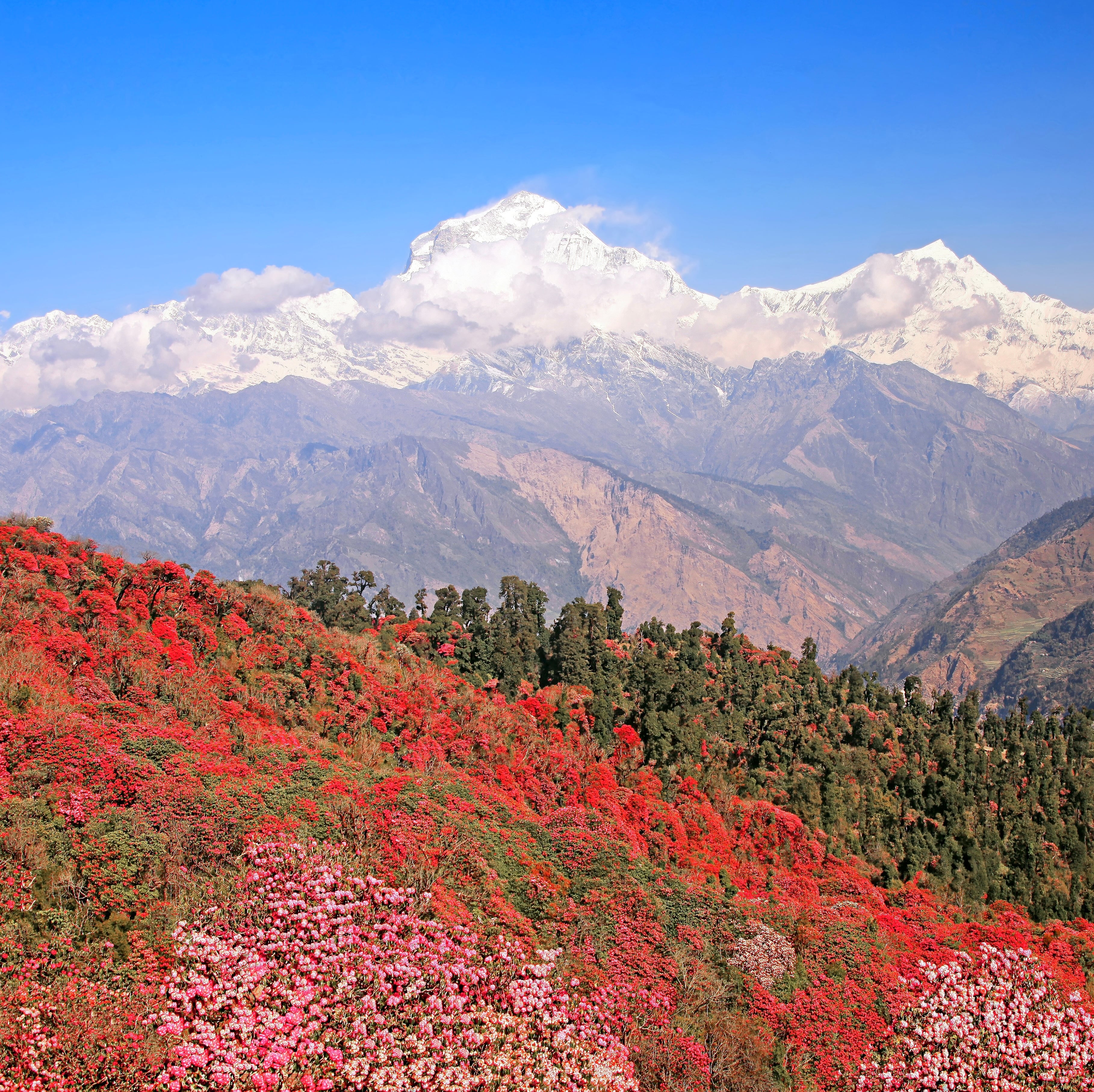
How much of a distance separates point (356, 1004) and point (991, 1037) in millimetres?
26472

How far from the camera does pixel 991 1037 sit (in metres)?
36.0

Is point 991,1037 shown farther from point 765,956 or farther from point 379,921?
point 379,921

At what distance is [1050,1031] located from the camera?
1405 inches

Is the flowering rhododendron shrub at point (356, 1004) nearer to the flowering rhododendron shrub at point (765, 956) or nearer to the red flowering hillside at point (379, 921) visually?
the red flowering hillside at point (379, 921)

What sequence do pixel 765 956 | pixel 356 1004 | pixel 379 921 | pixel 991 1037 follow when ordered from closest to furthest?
pixel 356 1004, pixel 379 921, pixel 991 1037, pixel 765 956

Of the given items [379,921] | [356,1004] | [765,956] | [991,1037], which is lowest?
[356,1004]

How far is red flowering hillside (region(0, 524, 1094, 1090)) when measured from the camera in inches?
1059

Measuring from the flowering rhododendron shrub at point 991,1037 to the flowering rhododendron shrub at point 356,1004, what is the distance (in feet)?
45.2

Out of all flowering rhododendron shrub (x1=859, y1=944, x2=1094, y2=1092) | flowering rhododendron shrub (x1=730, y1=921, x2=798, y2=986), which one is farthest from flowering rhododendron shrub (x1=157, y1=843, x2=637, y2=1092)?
flowering rhododendron shrub (x1=859, y1=944, x2=1094, y2=1092)

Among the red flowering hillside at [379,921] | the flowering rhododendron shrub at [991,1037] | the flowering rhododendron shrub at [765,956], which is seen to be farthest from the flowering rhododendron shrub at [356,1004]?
the flowering rhododendron shrub at [991,1037]

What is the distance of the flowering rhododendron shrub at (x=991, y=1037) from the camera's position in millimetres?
34156

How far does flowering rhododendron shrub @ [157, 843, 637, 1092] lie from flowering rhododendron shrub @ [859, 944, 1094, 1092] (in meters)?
13.8

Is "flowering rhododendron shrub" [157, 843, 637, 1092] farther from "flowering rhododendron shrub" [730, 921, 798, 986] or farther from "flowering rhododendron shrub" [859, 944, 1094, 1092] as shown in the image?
"flowering rhododendron shrub" [859, 944, 1094, 1092]

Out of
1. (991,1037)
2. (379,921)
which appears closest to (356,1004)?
(379,921)
